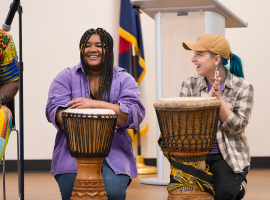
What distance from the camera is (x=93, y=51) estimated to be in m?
2.34

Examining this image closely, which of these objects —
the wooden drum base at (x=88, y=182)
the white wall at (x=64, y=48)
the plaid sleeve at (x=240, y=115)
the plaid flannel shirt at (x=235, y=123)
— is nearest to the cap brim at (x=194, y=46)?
the plaid flannel shirt at (x=235, y=123)

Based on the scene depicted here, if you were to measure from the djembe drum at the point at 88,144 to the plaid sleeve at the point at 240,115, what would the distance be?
754mm

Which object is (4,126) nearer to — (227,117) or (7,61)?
(7,61)

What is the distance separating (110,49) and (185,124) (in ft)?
2.38

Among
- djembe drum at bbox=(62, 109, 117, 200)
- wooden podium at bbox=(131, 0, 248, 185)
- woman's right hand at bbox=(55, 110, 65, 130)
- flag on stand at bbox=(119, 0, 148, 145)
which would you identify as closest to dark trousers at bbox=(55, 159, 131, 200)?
djembe drum at bbox=(62, 109, 117, 200)

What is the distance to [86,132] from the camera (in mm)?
2004

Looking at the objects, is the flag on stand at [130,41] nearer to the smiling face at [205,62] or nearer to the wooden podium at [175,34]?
the wooden podium at [175,34]

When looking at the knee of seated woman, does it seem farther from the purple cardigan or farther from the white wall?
the white wall

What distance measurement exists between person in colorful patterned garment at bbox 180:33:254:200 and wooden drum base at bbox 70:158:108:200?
813mm

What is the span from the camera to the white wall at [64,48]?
470 cm

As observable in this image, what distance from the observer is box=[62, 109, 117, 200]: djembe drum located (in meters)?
1.98

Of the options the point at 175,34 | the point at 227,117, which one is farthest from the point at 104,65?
the point at 175,34

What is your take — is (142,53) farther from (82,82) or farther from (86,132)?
(86,132)

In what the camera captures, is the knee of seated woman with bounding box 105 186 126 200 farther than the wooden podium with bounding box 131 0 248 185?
No
